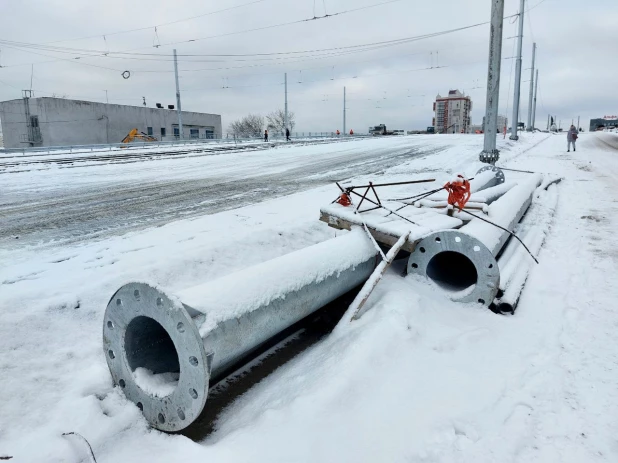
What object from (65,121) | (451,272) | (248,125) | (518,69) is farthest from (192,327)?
(248,125)

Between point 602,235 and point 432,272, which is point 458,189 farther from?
point 602,235

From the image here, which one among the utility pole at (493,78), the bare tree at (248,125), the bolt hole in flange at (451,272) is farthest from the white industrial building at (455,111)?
the bolt hole in flange at (451,272)

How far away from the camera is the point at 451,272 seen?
4.44m

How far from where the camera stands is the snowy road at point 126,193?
6234mm

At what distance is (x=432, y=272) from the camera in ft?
13.6

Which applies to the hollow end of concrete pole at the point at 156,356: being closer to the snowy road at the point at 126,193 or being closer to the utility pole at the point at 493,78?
the snowy road at the point at 126,193

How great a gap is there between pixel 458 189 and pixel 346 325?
2.45 meters

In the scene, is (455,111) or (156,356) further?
(455,111)

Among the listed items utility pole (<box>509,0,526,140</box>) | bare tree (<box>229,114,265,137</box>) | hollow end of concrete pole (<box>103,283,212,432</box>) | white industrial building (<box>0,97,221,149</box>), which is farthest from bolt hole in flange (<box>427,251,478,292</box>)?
bare tree (<box>229,114,265,137</box>)

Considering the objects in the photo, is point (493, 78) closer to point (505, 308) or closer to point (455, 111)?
point (505, 308)

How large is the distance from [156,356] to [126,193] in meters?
7.43

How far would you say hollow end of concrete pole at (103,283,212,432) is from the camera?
6.87 feet

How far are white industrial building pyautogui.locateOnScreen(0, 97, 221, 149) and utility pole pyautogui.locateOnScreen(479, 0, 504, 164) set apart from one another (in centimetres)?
4751

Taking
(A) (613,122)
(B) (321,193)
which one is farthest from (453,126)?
(B) (321,193)
